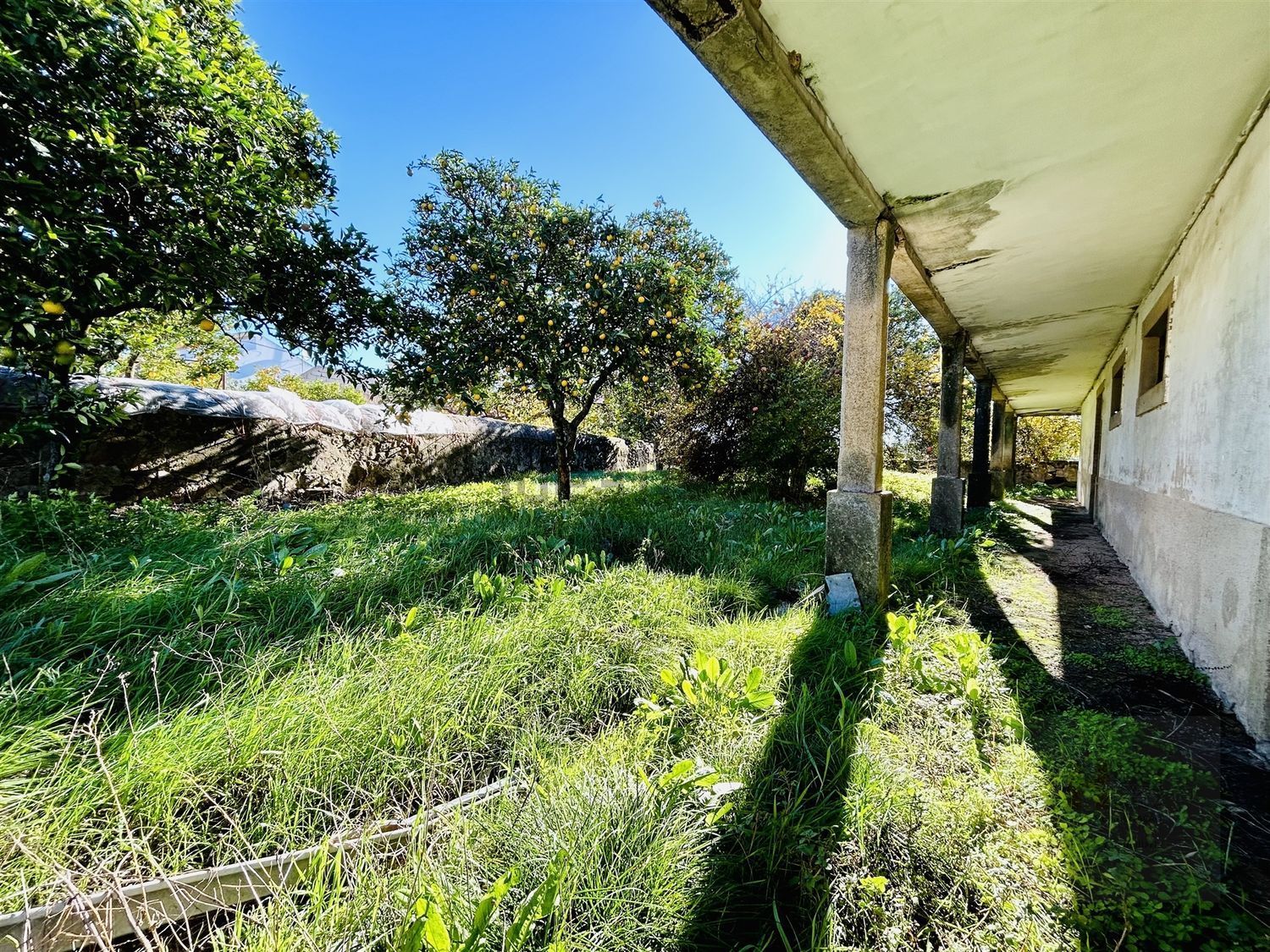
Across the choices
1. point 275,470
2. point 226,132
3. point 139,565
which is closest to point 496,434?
point 275,470

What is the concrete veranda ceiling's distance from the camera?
1.70 metres

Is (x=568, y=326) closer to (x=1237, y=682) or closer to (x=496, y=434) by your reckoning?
(x=496, y=434)

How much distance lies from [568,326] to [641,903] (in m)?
5.71

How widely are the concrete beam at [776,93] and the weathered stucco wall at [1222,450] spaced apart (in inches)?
64.6

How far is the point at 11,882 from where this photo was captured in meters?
0.99

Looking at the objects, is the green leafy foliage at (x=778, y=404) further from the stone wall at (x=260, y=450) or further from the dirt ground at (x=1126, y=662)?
the stone wall at (x=260, y=450)

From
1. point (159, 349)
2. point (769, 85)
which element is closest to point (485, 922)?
point (769, 85)

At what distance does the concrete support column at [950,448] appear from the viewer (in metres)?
5.49

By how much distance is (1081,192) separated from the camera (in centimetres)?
275

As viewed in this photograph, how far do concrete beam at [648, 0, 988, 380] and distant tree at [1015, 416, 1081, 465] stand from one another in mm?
18611

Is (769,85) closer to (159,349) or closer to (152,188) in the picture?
(152,188)

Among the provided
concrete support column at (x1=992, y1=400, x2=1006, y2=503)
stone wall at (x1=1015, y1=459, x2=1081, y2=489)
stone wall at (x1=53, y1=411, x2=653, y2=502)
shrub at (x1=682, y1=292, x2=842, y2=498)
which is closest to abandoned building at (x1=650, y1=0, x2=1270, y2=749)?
shrub at (x1=682, y1=292, x2=842, y2=498)

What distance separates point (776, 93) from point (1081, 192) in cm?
226

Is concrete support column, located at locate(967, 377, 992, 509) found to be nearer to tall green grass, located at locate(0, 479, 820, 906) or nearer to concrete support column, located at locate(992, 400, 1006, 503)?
concrete support column, located at locate(992, 400, 1006, 503)
